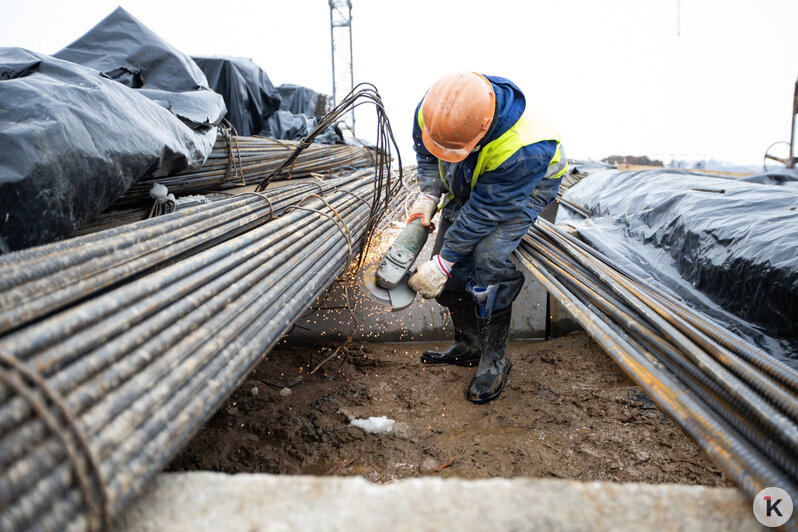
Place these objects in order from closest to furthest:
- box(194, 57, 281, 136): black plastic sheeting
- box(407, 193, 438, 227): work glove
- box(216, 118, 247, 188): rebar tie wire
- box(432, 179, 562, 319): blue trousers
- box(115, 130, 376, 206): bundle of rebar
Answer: box(432, 179, 562, 319): blue trousers < box(407, 193, 438, 227): work glove < box(115, 130, 376, 206): bundle of rebar < box(216, 118, 247, 188): rebar tie wire < box(194, 57, 281, 136): black plastic sheeting

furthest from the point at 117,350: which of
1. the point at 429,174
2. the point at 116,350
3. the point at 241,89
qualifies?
the point at 241,89

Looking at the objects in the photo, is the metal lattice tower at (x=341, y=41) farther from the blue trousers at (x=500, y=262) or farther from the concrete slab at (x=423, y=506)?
the concrete slab at (x=423, y=506)

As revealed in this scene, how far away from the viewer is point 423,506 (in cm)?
104

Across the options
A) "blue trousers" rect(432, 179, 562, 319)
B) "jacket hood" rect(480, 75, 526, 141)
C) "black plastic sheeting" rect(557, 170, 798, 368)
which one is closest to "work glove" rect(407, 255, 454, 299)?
"blue trousers" rect(432, 179, 562, 319)

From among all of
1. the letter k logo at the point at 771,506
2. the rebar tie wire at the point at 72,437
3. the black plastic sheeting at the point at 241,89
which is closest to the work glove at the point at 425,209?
the letter k logo at the point at 771,506

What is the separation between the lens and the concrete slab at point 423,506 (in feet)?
3.26

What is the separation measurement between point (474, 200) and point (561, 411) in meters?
1.52

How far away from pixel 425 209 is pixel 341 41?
19.2 meters

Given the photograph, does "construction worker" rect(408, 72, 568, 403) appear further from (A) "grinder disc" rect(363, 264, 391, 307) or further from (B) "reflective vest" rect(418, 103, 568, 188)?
(A) "grinder disc" rect(363, 264, 391, 307)

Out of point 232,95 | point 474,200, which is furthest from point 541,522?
point 232,95

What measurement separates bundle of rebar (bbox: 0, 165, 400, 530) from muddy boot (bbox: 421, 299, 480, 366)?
6.04ft

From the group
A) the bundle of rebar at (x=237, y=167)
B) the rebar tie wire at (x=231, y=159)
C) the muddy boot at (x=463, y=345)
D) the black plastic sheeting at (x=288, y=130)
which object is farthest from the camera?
the black plastic sheeting at (x=288, y=130)

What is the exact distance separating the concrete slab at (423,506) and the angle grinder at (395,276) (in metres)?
1.70

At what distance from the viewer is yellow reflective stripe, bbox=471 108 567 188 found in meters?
2.58
